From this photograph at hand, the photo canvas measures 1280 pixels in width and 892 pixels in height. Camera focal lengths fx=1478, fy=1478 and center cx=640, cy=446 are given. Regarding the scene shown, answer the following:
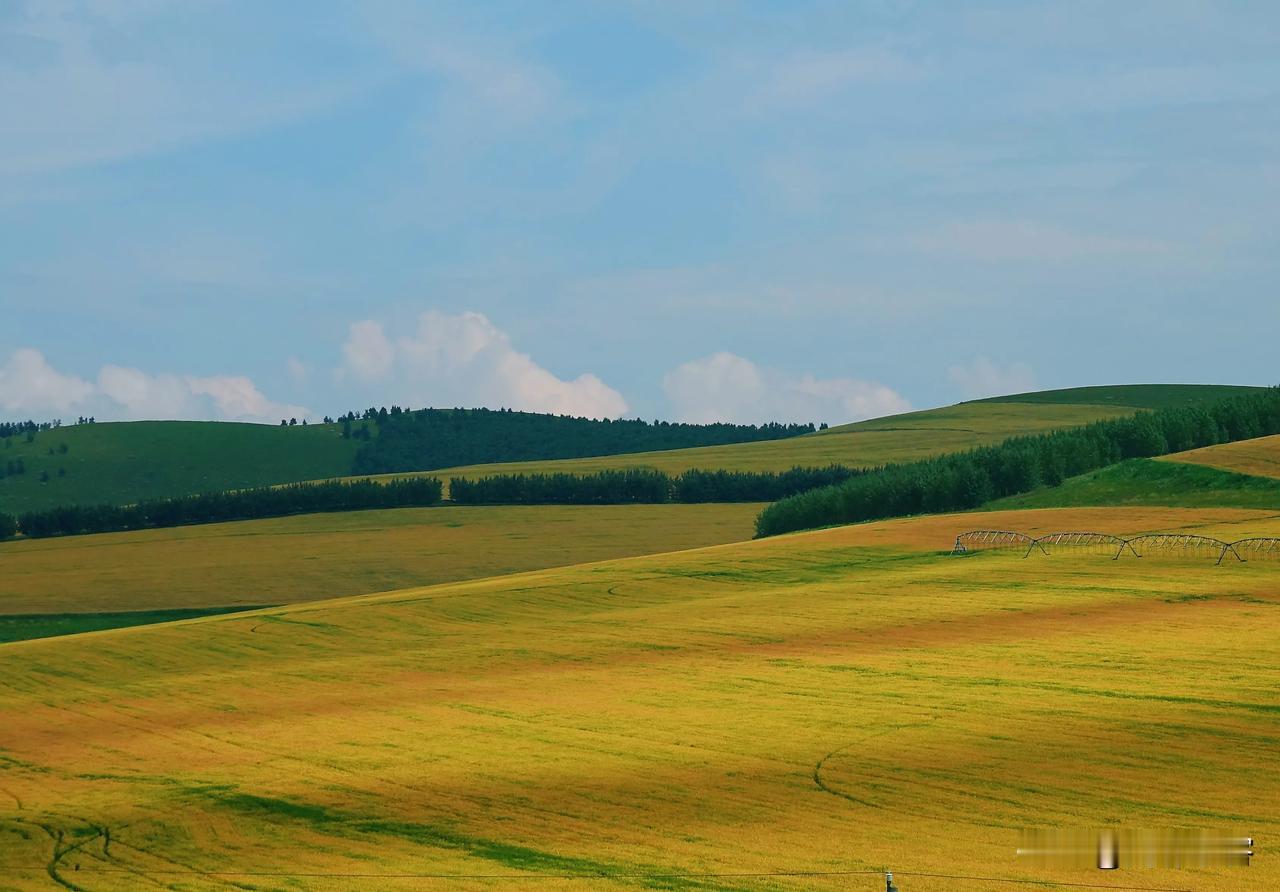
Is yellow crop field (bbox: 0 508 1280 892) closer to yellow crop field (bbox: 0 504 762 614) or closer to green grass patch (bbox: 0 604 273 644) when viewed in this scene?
green grass patch (bbox: 0 604 273 644)

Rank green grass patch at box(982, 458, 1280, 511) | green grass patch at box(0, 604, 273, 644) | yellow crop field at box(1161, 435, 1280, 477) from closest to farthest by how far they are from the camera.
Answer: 1. green grass patch at box(982, 458, 1280, 511)
2. yellow crop field at box(1161, 435, 1280, 477)
3. green grass patch at box(0, 604, 273, 644)

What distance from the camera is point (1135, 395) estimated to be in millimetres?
172500

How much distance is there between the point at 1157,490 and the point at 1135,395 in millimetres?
108866

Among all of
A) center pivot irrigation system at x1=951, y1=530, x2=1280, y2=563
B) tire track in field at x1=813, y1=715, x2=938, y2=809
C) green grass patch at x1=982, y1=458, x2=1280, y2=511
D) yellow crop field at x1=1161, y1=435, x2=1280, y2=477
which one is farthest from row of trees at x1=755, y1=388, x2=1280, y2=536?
tire track in field at x1=813, y1=715, x2=938, y2=809

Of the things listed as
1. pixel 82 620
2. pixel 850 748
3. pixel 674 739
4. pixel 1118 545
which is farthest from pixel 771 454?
pixel 850 748

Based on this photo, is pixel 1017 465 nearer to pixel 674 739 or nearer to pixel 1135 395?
pixel 674 739

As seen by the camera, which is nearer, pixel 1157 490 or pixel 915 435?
pixel 1157 490

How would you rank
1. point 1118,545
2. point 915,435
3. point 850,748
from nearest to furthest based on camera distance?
point 850,748 < point 1118,545 < point 915,435

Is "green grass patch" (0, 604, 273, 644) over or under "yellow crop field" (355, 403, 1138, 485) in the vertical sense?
under

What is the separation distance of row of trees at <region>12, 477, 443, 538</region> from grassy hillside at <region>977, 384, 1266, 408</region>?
82.9m

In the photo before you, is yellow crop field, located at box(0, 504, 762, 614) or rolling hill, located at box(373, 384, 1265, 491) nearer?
yellow crop field, located at box(0, 504, 762, 614)

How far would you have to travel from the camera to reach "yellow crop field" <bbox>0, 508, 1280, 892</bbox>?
829 inches

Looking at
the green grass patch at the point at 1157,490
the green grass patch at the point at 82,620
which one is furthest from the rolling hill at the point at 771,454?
the green grass patch at the point at 82,620

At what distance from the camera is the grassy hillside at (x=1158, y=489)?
2557 inches
